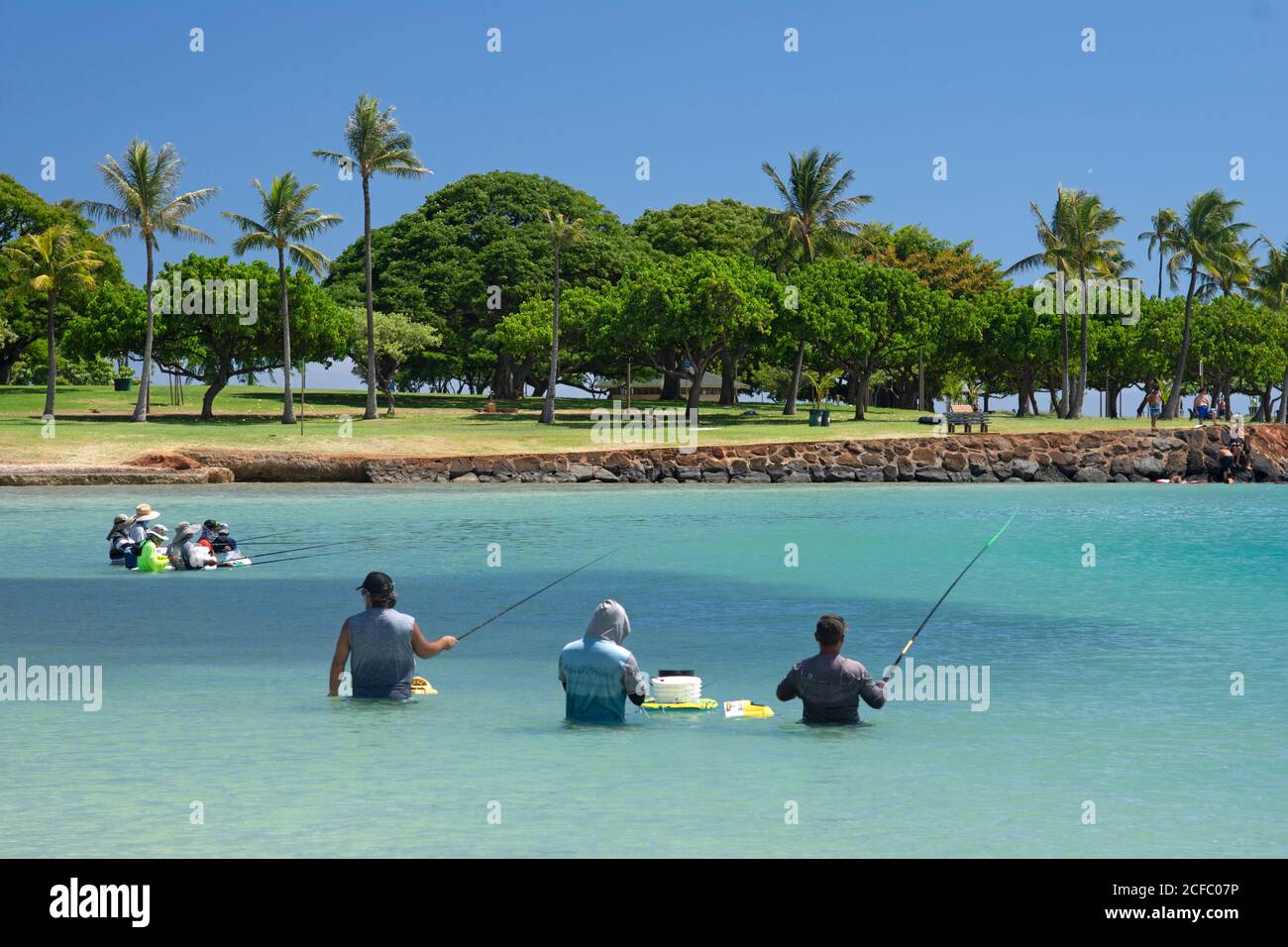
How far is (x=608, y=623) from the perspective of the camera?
36.0 ft

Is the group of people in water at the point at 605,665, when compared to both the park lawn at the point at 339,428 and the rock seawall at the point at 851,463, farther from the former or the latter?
the park lawn at the point at 339,428

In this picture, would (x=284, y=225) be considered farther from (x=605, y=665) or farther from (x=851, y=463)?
(x=605, y=665)

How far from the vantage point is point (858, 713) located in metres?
11.7

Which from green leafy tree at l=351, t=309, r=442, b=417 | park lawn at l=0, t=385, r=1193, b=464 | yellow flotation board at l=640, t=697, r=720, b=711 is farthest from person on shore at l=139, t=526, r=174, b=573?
green leafy tree at l=351, t=309, r=442, b=417

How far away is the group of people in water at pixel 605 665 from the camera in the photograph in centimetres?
1098

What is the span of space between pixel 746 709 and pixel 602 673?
154 centimetres

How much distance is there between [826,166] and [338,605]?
59.1 m

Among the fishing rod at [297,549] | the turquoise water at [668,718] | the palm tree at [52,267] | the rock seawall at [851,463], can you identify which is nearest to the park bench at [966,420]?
the rock seawall at [851,463]

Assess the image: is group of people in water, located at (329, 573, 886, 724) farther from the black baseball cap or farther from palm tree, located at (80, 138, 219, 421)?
palm tree, located at (80, 138, 219, 421)

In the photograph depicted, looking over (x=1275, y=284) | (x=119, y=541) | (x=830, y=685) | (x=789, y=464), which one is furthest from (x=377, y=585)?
(x=1275, y=284)

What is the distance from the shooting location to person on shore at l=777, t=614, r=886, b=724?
1097cm

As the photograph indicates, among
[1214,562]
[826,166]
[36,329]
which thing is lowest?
[1214,562]

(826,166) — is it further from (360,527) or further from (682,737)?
(682,737)
